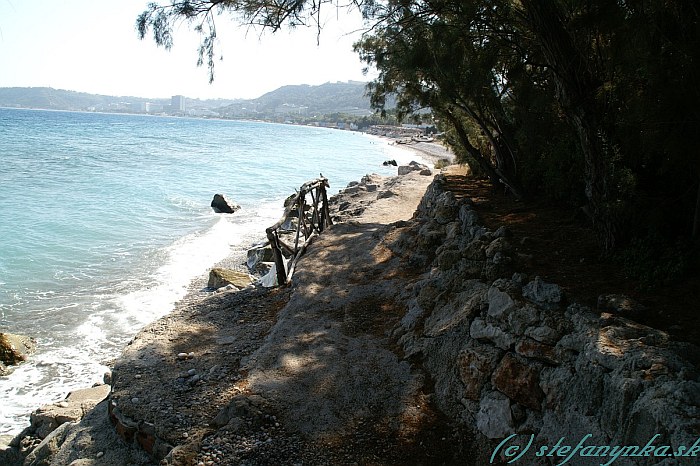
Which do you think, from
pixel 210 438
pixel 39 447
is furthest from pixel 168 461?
pixel 39 447

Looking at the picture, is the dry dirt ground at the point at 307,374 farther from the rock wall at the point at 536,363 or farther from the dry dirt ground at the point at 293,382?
the rock wall at the point at 536,363

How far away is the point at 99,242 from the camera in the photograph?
19016mm

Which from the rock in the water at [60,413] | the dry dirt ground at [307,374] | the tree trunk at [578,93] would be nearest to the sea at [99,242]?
the rock in the water at [60,413]

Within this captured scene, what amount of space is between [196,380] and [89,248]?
14.0 metres

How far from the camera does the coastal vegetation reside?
529 centimetres

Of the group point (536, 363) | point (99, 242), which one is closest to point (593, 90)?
point (536, 363)

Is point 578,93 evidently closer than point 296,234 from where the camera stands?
Yes

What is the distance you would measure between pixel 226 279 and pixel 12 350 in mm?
5228

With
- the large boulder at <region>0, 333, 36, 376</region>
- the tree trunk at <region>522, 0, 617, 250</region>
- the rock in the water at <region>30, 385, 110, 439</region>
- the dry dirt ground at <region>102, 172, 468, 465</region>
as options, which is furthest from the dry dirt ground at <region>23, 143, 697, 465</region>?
the large boulder at <region>0, 333, 36, 376</region>

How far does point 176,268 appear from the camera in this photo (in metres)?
16.5

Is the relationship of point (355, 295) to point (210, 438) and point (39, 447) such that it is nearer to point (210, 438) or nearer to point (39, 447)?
point (210, 438)

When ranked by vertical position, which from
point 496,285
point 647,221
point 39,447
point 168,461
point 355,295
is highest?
point 647,221

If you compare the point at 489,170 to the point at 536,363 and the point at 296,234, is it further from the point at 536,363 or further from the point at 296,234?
the point at 536,363

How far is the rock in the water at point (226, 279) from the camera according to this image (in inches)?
A: 542
